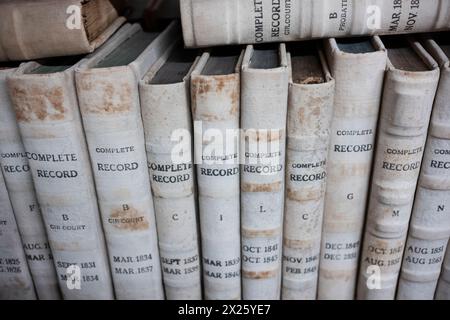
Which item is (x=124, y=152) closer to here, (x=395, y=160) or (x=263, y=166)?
(x=263, y=166)

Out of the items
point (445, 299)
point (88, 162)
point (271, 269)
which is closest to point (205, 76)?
point (88, 162)

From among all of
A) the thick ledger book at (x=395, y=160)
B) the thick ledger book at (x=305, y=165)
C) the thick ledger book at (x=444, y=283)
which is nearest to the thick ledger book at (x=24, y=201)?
the thick ledger book at (x=305, y=165)

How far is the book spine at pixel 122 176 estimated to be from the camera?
0.55 m

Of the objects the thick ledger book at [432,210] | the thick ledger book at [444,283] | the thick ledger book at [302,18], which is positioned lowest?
the thick ledger book at [444,283]

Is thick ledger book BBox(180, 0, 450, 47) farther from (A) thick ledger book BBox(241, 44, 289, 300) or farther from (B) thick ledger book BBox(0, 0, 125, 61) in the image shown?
(B) thick ledger book BBox(0, 0, 125, 61)

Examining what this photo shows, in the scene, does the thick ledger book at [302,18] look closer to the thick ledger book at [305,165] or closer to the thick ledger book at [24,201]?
the thick ledger book at [305,165]

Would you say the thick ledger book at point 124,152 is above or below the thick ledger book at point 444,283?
above

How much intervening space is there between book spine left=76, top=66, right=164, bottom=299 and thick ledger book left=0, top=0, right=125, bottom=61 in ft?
0.22

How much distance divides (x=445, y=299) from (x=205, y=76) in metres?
0.54

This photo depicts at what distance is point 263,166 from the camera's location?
23.5 inches

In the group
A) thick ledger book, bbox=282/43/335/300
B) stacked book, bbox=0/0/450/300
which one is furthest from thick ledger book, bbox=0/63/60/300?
thick ledger book, bbox=282/43/335/300

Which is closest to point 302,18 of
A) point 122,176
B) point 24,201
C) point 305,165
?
point 305,165

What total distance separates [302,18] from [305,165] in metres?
0.19

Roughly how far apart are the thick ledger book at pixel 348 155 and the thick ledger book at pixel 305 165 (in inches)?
0.7
